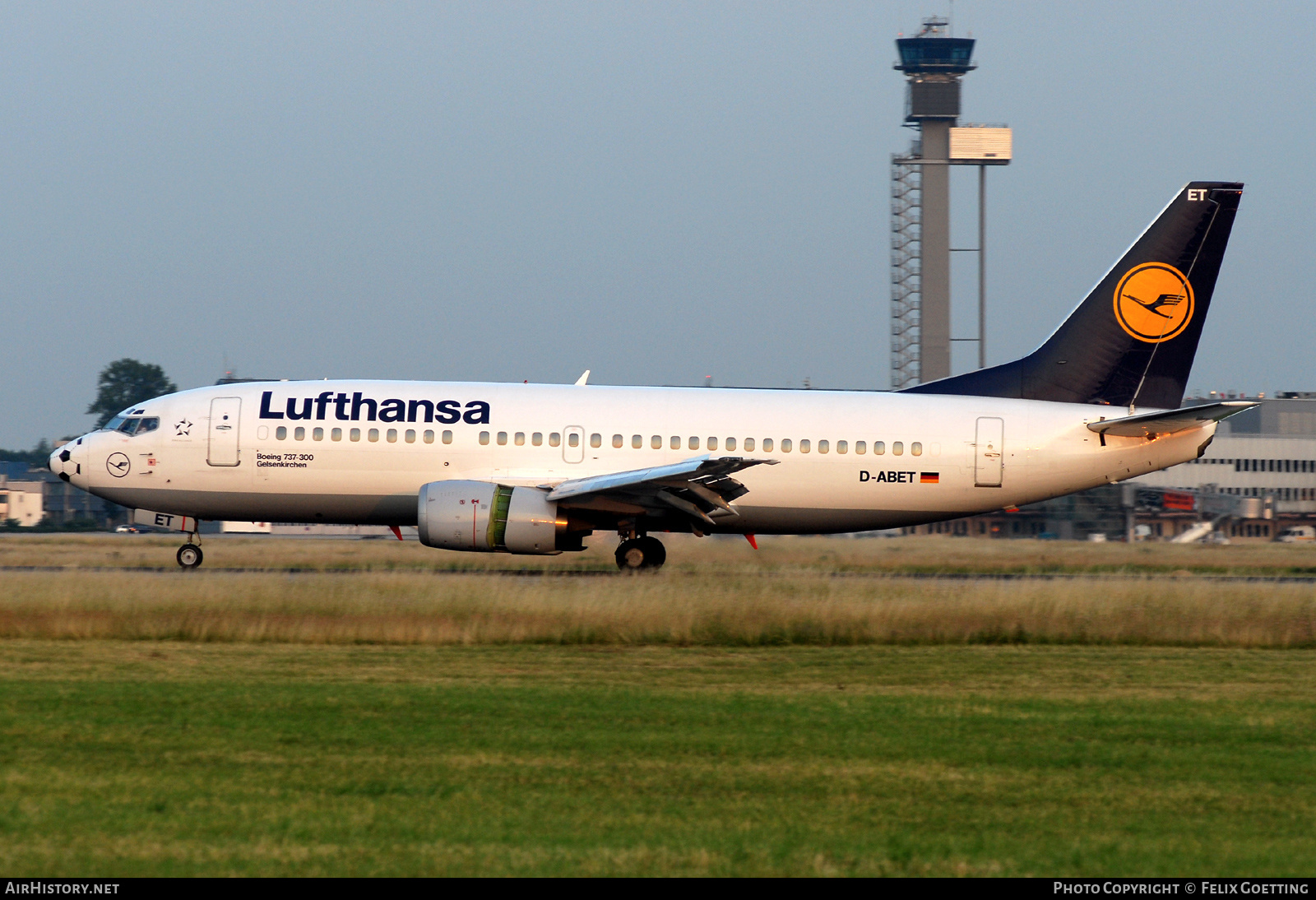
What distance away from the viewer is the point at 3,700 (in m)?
10.1

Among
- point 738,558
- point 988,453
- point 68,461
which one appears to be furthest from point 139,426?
point 988,453

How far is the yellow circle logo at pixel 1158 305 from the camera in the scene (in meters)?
25.3

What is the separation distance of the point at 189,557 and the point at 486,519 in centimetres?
650

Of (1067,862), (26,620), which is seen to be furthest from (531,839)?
(26,620)

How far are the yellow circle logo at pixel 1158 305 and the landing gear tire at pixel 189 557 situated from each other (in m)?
18.0

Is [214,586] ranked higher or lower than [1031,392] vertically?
lower

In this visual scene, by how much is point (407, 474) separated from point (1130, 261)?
14.2 m

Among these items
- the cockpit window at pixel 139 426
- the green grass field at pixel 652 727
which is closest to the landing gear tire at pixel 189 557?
the cockpit window at pixel 139 426

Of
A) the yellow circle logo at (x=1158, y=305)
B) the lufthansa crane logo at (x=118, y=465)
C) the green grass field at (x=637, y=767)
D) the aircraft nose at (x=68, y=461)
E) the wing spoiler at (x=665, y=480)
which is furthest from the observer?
the yellow circle logo at (x=1158, y=305)

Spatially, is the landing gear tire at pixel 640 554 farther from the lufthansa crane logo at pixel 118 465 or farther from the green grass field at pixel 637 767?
the green grass field at pixel 637 767

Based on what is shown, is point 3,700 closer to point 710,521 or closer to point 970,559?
point 710,521

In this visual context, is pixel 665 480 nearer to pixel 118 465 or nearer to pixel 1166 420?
pixel 1166 420

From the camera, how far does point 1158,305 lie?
83.0 feet

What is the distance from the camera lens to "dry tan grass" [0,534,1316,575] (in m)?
27.4
